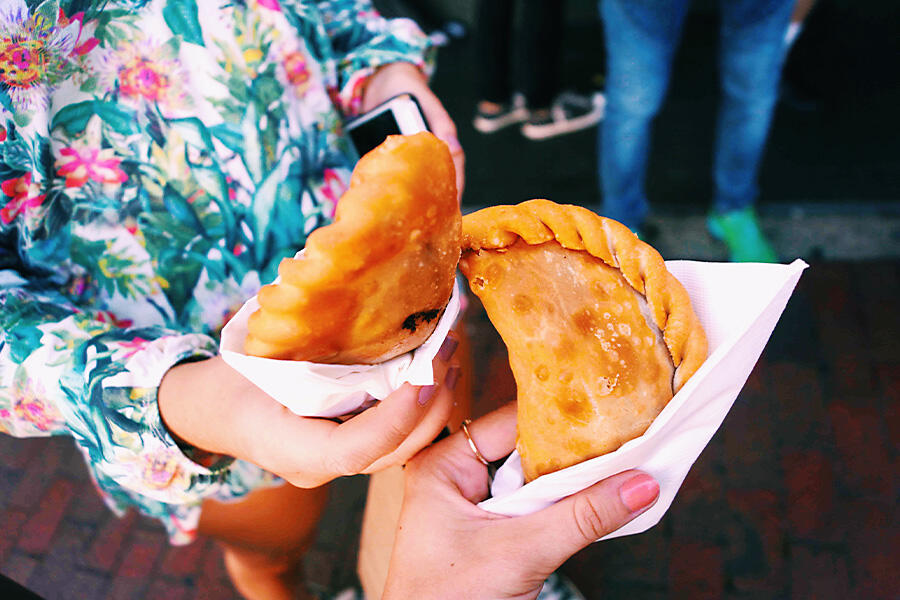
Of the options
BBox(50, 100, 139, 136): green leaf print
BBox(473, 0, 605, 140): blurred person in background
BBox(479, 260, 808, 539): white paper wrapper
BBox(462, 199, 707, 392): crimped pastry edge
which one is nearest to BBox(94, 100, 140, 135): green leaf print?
BBox(50, 100, 139, 136): green leaf print

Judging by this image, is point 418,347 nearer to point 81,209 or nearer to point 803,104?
point 81,209

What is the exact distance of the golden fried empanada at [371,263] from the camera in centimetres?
89

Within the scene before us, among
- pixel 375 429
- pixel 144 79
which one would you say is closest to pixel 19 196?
pixel 144 79

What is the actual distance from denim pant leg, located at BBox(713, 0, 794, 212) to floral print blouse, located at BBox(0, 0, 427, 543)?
1.77m

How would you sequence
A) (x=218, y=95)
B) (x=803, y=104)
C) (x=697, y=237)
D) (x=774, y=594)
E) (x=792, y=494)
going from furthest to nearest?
(x=803, y=104), (x=697, y=237), (x=792, y=494), (x=774, y=594), (x=218, y=95)

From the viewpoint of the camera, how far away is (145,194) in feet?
4.65

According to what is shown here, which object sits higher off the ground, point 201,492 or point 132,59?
point 132,59

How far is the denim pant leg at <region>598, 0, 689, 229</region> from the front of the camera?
2592 mm

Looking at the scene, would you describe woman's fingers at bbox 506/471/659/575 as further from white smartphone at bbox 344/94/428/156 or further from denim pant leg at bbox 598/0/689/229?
denim pant leg at bbox 598/0/689/229

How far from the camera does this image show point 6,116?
3.85 feet

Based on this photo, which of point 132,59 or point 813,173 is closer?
point 132,59

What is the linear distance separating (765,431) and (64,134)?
9.08 ft

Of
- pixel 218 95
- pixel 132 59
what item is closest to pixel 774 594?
pixel 218 95

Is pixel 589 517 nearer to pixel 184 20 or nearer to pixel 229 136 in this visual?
pixel 229 136
